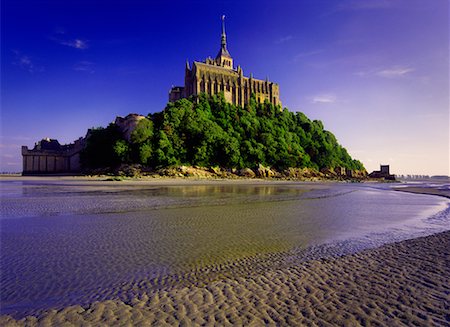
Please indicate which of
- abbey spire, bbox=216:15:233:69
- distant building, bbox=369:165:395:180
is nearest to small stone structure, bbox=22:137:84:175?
abbey spire, bbox=216:15:233:69

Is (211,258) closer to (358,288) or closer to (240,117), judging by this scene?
(358,288)

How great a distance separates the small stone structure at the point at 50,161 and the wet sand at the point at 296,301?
6893 centimetres

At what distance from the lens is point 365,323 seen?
3455 millimetres

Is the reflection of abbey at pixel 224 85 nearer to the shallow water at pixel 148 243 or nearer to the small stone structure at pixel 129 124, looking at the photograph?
the small stone structure at pixel 129 124

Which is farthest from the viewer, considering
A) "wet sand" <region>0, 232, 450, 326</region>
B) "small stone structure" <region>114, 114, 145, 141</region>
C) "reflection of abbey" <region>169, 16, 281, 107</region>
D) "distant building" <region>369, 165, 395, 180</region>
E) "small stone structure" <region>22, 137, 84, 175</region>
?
"distant building" <region>369, 165, 395, 180</region>

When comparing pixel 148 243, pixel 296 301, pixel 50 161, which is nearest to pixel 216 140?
pixel 50 161

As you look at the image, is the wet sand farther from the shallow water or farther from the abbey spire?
the abbey spire

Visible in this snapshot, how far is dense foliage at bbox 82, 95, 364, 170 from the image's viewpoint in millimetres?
51375

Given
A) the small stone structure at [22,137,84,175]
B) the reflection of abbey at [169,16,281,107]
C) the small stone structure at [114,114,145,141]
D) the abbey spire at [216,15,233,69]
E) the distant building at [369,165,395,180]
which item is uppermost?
the abbey spire at [216,15,233,69]

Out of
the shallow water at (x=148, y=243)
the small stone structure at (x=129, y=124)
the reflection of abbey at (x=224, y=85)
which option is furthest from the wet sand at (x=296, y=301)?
the reflection of abbey at (x=224, y=85)

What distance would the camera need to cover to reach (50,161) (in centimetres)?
6506

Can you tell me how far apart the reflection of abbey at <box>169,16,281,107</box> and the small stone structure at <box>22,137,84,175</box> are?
35.9 meters

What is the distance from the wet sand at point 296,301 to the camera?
3.55 metres

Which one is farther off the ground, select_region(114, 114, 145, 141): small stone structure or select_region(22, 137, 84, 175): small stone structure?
select_region(114, 114, 145, 141): small stone structure
